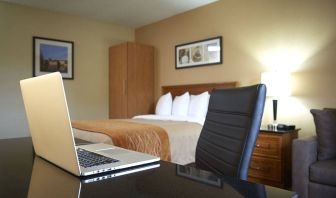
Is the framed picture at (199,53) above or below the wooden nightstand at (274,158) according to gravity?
above

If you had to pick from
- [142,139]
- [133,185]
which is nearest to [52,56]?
[142,139]

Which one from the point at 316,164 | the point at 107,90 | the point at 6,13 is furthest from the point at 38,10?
the point at 316,164

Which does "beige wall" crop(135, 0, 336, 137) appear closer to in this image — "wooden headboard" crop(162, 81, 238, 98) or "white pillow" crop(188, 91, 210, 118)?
"wooden headboard" crop(162, 81, 238, 98)

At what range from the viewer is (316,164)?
2271 millimetres

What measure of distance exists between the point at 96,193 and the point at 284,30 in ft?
10.7

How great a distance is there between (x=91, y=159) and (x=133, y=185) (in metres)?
0.30

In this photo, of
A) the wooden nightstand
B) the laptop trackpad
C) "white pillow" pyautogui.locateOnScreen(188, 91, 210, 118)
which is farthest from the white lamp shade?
the laptop trackpad

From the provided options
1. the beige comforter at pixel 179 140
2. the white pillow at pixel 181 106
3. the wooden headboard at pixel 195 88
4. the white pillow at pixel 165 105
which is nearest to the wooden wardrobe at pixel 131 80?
the wooden headboard at pixel 195 88

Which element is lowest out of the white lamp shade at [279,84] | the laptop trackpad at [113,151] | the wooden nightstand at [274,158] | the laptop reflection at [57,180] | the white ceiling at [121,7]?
the wooden nightstand at [274,158]

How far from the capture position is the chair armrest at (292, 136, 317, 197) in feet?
7.60

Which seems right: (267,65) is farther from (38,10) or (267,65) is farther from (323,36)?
(38,10)

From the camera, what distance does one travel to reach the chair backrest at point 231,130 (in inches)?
43.1

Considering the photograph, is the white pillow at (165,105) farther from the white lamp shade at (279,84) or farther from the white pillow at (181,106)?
the white lamp shade at (279,84)

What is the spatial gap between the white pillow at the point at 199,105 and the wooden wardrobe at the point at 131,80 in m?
1.33
